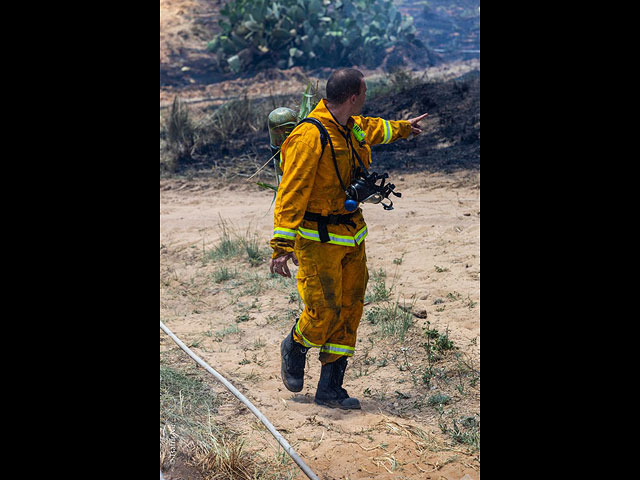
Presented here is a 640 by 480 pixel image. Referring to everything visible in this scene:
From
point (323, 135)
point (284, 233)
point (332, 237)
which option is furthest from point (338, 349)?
point (323, 135)

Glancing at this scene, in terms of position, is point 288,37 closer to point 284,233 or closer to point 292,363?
point 292,363

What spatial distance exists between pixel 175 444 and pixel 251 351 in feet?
5.97

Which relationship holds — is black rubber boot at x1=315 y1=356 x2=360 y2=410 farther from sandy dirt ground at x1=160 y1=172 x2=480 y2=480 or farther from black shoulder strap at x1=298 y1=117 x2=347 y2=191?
black shoulder strap at x1=298 y1=117 x2=347 y2=191

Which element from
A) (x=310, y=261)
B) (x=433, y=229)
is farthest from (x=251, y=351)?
(x=433, y=229)

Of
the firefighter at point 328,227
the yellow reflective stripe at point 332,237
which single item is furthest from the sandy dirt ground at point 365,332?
the yellow reflective stripe at point 332,237

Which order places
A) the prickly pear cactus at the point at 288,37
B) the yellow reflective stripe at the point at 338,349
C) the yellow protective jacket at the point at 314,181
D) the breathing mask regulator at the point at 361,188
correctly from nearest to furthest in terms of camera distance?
1. the yellow protective jacket at the point at 314,181
2. the breathing mask regulator at the point at 361,188
3. the yellow reflective stripe at the point at 338,349
4. the prickly pear cactus at the point at 288,37

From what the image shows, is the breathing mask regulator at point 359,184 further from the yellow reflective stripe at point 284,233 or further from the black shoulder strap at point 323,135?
the yellow reflective stripe at point 284,233

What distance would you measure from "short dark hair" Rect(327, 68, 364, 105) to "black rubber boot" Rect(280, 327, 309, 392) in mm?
1406

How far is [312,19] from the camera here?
23.7 metres

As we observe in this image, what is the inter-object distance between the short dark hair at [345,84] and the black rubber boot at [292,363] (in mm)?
1406

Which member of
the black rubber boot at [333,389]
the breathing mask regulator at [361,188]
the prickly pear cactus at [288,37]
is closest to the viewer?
the breathing mask regulator at [361,188]

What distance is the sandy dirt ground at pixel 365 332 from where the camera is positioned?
3508mm
